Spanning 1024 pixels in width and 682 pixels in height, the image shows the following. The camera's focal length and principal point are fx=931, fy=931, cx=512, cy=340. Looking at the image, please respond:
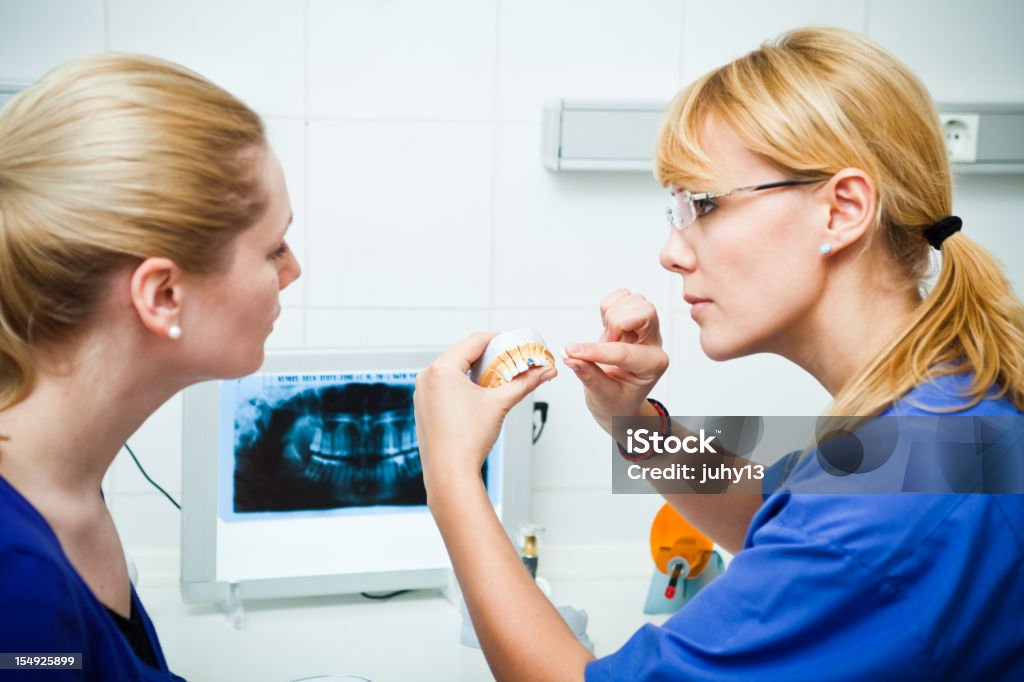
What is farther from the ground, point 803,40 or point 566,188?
point 803,40

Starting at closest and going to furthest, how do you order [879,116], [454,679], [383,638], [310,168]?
1. [879,116]
2. [454,679]
3. [383,638]
4. [310,168]

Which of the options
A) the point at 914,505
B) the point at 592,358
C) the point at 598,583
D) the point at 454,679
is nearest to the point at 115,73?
the point at 592,358

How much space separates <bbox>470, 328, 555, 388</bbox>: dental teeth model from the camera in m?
1.14

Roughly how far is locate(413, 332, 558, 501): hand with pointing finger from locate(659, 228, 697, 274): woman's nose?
0.24 m

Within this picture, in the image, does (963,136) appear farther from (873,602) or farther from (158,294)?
(158,294)

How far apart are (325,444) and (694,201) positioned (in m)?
0.84

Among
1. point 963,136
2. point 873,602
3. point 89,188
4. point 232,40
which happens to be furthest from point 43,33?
point 963,136

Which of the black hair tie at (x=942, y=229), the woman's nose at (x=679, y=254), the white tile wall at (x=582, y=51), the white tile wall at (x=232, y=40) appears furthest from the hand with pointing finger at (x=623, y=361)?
the white tile wall at (x=232, y=40)

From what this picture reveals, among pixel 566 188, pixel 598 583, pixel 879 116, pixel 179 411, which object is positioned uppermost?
pixel 879 116

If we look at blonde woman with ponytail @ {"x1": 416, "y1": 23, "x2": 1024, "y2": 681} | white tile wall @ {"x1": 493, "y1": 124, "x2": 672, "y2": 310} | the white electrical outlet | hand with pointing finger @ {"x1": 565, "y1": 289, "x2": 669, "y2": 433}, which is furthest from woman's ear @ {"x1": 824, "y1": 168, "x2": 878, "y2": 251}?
the white electrical outlet

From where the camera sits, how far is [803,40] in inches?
45.2

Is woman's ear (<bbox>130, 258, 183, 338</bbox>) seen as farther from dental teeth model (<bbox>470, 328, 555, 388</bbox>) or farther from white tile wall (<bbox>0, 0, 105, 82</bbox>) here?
white tile wall (<bbox>0, 0, 105, 82</bbox>)

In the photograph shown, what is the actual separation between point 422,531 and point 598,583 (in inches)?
17.2

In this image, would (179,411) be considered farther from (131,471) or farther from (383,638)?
(383,638)
